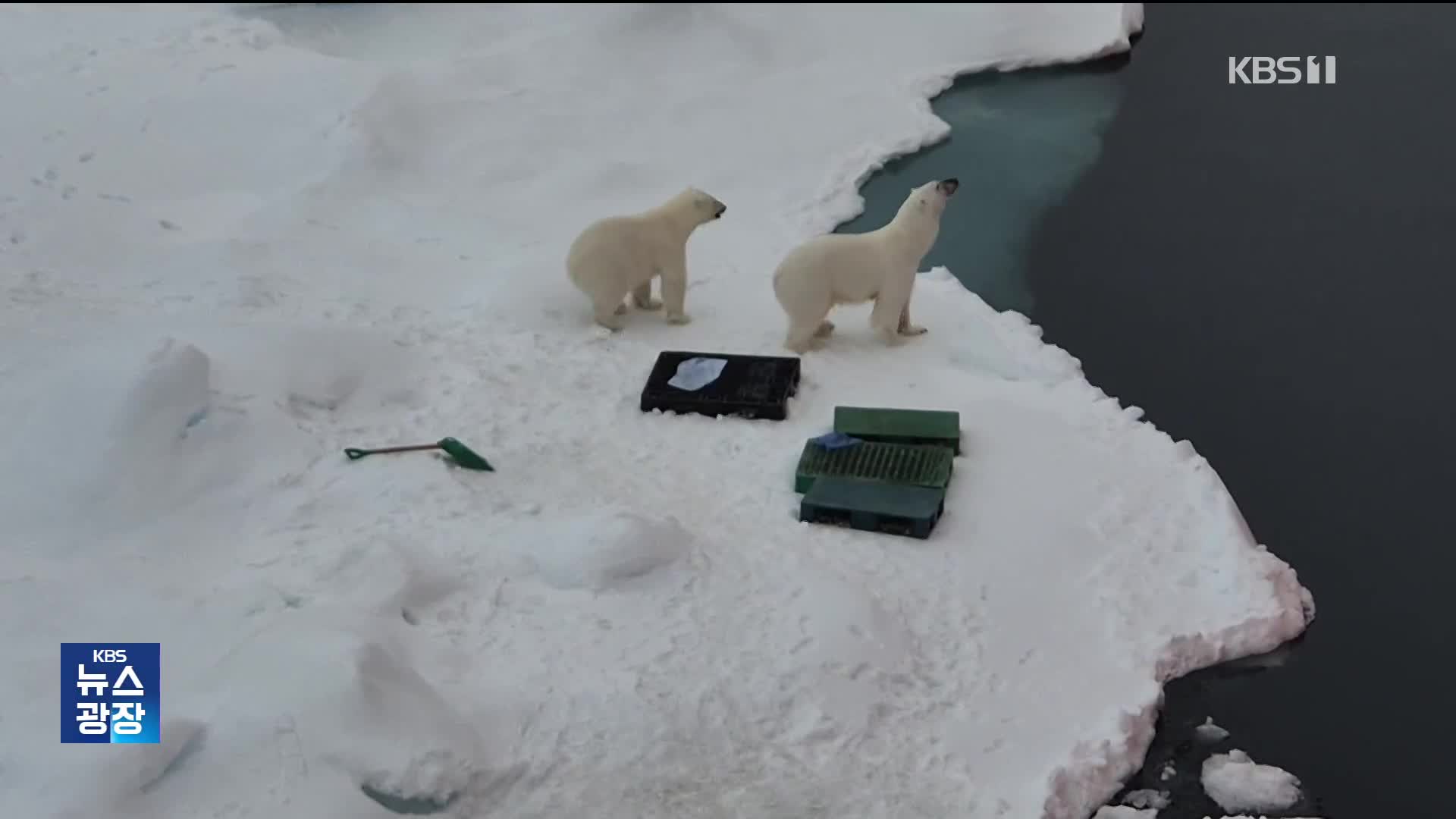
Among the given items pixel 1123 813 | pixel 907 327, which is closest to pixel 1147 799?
pixel 1123 813

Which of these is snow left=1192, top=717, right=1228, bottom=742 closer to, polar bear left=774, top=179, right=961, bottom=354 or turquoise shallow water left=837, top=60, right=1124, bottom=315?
polar bear left=774, top=179, right=961, bottom=354

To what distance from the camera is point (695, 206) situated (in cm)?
448

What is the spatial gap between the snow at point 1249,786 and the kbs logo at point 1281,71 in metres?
3.96

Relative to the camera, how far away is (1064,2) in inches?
311

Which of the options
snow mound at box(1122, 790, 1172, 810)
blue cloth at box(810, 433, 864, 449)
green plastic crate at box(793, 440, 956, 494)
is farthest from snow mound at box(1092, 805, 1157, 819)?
blue cloth at box(810, 433, 864, 449)

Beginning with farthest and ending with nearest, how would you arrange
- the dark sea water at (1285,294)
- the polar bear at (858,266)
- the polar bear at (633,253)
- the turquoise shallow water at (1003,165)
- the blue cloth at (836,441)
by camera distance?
the turquoise shallow water at (1003,165)
the polar bear at (633,253)
the polar bear at (858,266)
the blue cloth at (836,441)
the dark sea water at (1285,294)

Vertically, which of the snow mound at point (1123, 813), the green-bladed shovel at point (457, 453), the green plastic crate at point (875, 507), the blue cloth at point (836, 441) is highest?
the green-bladed shovel at point (457, 453)

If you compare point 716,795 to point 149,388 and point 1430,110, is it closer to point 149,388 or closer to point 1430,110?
point 149,388

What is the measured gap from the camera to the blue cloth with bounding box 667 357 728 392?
4.12m

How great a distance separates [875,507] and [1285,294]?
7.15 ft

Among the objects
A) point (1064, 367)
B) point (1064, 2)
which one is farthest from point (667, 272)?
point (1064, 2)

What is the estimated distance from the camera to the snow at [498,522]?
271cm

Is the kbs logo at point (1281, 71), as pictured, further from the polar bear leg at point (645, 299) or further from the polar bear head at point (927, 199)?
the polar bear leg at point (645, 299)

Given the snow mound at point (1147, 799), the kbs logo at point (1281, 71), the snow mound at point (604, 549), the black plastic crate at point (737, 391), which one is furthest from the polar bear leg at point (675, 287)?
the kbs logo at point (1281, 71)
